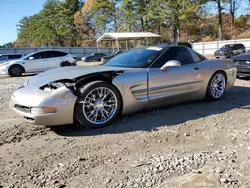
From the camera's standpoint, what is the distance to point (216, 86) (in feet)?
18.4

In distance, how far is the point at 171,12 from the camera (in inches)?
1384

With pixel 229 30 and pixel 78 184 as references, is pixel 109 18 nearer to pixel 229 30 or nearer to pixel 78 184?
pixel 229 30

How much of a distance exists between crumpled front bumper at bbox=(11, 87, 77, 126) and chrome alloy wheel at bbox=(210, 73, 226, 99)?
3.18 meters

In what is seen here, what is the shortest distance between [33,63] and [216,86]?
420 inches

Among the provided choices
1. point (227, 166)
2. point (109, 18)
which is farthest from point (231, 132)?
point (109, 18)

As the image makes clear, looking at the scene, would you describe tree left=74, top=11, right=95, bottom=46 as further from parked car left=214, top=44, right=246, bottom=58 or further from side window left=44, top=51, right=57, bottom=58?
side window left=44, top=51, right=57, bottom=58

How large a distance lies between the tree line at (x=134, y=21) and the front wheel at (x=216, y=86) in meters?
29.9

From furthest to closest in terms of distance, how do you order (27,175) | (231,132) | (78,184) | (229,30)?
(229,30) → (231,132) → (27,175) → (78,184)

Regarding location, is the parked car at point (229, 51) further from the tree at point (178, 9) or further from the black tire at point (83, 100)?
the black tire at point (83, 100)

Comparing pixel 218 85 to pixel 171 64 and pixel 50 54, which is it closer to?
pixel 171 64

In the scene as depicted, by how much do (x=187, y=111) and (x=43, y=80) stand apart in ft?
8.48

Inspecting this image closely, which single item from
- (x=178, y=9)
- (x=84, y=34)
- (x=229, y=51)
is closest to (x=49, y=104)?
(x=229, y=51)

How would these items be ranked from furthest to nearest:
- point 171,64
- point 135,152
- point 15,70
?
point 15,70
point 171,64
point 135,152

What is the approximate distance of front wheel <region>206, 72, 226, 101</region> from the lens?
17.8 ft
